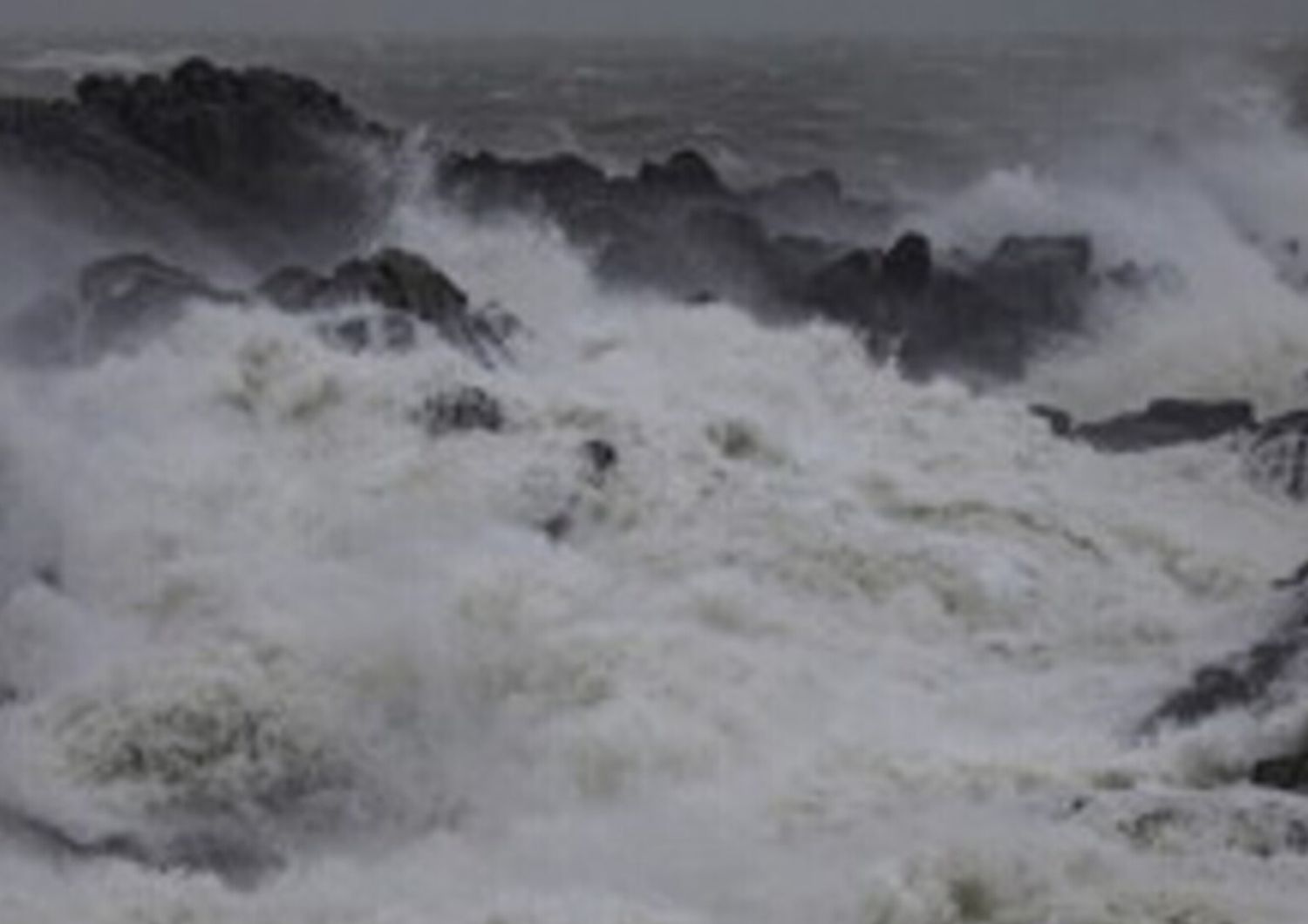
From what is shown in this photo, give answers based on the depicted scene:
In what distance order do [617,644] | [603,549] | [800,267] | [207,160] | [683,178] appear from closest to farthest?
1. [617,644]
2. [603,549]
3. [800,267]
4. [207,160]
5. [683,178]

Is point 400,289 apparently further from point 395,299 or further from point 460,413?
point 460,413

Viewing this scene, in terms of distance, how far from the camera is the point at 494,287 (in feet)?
91.0

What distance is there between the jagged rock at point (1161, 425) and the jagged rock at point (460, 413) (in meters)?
5.84

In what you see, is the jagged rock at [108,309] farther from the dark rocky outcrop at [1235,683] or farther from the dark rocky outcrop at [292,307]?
the dark rocky outcrop at [1235,683]

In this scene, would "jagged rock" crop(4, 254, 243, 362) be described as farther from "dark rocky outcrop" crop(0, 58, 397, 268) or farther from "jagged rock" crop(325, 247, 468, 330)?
"dark rocky outcrop" crop(0, 58, 397, 268)

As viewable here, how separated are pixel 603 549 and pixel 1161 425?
7.45 meters

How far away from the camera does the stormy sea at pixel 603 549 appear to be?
550 inches

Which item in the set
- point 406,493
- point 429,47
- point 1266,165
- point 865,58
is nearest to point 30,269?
point 406,493

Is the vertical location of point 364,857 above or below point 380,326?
below

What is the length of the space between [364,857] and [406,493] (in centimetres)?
523

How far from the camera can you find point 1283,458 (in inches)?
875

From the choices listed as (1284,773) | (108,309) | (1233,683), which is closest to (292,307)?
(108,309)

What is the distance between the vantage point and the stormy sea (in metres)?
14.0

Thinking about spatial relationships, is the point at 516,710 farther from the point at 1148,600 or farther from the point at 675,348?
the point at 675,348
